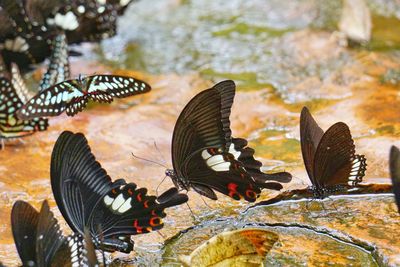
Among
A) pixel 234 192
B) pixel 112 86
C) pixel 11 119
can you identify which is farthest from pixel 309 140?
pixel 11 119

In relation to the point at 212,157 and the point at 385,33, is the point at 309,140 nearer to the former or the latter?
the point at 212,157

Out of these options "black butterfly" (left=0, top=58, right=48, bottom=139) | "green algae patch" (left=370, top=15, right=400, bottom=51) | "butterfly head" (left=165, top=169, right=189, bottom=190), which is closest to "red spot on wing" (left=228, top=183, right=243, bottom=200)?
"butterfly head" (left=165, top=169, right=189, bottom=190)

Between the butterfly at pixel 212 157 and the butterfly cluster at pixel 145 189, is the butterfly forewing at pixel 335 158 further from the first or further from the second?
the butterfly at pixel 212 157

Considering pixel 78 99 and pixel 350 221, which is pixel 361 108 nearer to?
pixel 350 221

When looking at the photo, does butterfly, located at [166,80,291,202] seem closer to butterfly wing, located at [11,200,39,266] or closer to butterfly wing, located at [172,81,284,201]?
butterfly wing, located at [172,81,284,201]

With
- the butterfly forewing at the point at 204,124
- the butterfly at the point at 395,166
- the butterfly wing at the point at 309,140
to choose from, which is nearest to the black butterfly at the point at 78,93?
the butterfly forewing at the point at 204,124
